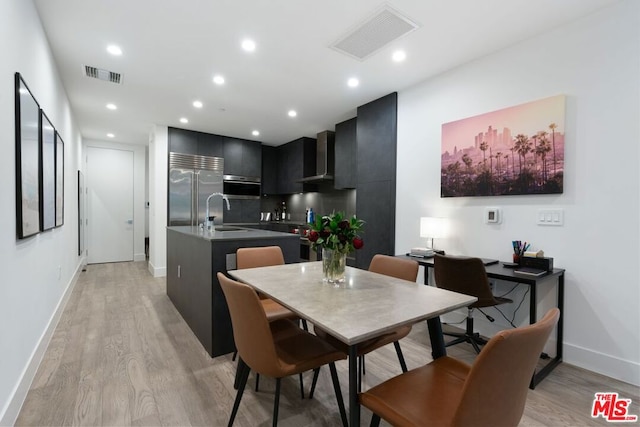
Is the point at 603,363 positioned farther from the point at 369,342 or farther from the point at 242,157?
the point at 242,157

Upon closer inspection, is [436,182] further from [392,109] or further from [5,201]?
[5,201]

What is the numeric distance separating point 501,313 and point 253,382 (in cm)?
231

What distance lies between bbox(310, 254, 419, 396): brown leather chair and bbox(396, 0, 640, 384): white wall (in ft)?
4.11

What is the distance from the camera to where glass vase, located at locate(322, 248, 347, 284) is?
1751 mm

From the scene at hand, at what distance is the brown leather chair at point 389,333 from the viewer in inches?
67.8

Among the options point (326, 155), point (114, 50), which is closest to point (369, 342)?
point (114, 50)

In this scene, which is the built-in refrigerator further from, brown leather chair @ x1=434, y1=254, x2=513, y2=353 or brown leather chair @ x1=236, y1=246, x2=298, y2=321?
brown leather chair @ x1=434, y1=254, x2=513, y2=353

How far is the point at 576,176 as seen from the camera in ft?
7.77

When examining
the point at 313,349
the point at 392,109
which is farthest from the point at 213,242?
the point at 392,109

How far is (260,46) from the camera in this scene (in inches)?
108

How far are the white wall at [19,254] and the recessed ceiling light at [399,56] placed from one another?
274 centimetres

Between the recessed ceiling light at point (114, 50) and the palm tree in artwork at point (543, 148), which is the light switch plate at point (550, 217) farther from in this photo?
the recessed ceiling light at point (114, 50)

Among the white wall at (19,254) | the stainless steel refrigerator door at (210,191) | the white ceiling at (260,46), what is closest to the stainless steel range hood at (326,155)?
the white ceiling at (260,46)

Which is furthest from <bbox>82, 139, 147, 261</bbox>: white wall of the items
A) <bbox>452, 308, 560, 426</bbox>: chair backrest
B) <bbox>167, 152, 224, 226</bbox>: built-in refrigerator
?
<bbox>452, 308, 560, 426</bbox>: chair backrest
